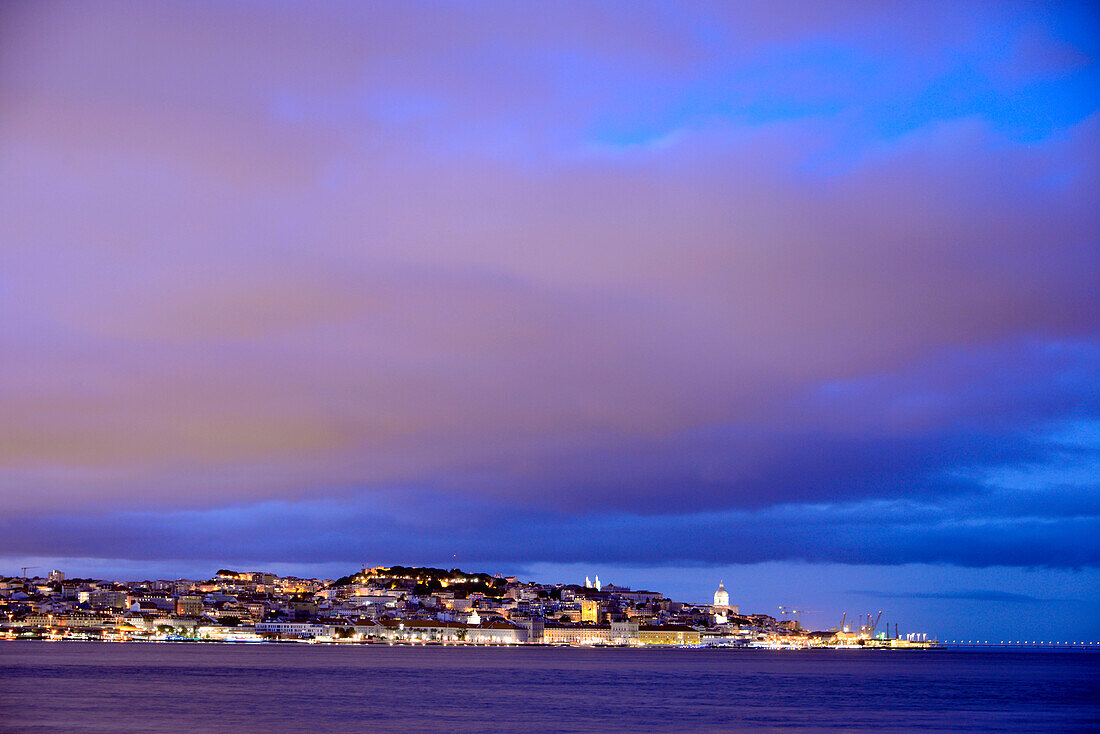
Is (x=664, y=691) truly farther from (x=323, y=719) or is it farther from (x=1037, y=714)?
(x=323, y=719)

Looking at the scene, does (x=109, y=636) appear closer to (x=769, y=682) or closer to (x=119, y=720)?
(x=769, y=682)

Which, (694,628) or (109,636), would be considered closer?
(109,636)

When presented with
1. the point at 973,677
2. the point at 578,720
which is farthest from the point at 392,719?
the point at 973,677

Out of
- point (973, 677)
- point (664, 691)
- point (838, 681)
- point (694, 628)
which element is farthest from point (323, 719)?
point (694, 628)

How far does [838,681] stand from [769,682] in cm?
556

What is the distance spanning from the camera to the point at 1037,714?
176 ft

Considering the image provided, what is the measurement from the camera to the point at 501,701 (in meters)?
55.7

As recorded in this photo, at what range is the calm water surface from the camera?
44.1 meters

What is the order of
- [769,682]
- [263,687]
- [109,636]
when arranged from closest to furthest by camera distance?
[263,687]
[769,682]
[109,636]

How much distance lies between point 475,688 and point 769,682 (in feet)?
72.6

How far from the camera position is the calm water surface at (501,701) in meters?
44.1

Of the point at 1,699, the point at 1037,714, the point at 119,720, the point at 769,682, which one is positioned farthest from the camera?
the point at 769,682

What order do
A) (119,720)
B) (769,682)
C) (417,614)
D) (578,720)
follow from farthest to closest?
(417,614)
(769,682)
(578,720)
(119,720)

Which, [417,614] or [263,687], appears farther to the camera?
[417,614]
